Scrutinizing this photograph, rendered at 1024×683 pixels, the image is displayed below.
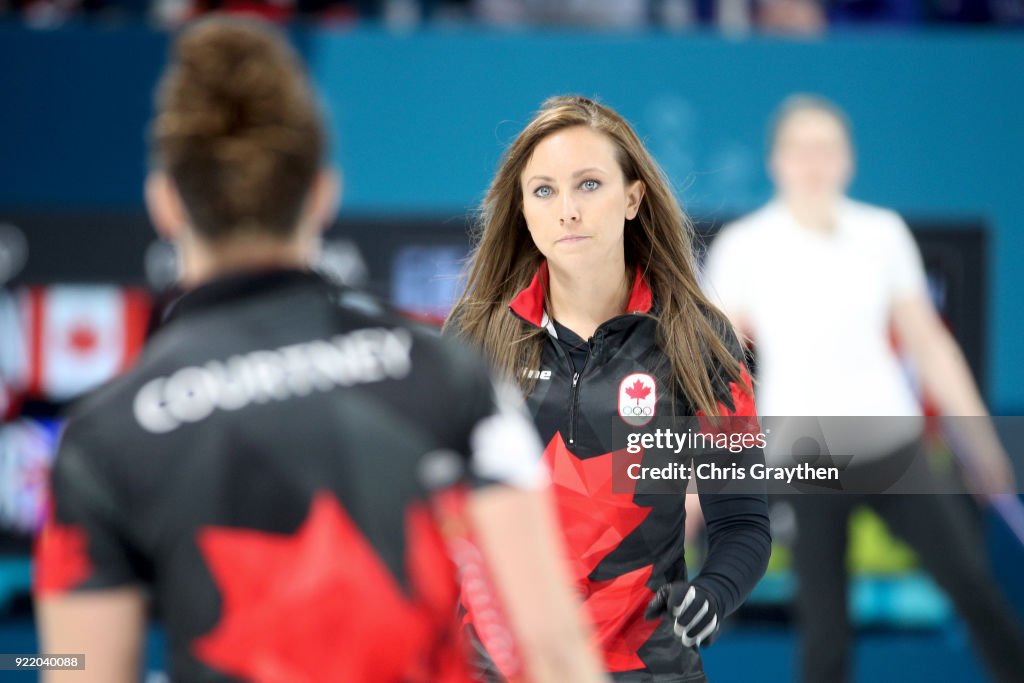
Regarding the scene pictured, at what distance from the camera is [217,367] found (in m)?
1.44

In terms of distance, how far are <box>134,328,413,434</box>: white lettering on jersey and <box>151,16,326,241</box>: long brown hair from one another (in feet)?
0.49

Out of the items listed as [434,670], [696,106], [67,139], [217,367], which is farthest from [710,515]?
[67,139]

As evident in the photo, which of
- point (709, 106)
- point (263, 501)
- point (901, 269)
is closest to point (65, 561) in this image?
point (263, 501)

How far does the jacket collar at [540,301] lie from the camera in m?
2.88

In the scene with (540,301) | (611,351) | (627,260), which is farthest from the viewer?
(627,260)

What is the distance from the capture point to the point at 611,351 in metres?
2.82

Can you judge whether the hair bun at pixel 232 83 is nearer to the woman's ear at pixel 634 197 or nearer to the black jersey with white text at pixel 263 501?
the black jersey with white text at pixel 263 501

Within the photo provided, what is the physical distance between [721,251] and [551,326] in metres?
2.73

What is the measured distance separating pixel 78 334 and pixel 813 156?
333cm

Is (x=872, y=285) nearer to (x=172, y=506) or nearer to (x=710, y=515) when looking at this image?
(x=710, y=515)

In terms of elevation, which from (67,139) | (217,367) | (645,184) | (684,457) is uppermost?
(67,139)

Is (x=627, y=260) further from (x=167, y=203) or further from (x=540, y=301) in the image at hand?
(x=167, y=203)

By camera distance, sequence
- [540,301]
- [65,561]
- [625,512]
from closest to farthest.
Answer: [65,561] < [625,512] < [540,301]

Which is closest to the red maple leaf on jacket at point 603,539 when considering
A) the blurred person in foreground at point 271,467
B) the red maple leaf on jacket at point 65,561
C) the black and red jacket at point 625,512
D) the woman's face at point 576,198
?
the black and red jacket at point 625,512
